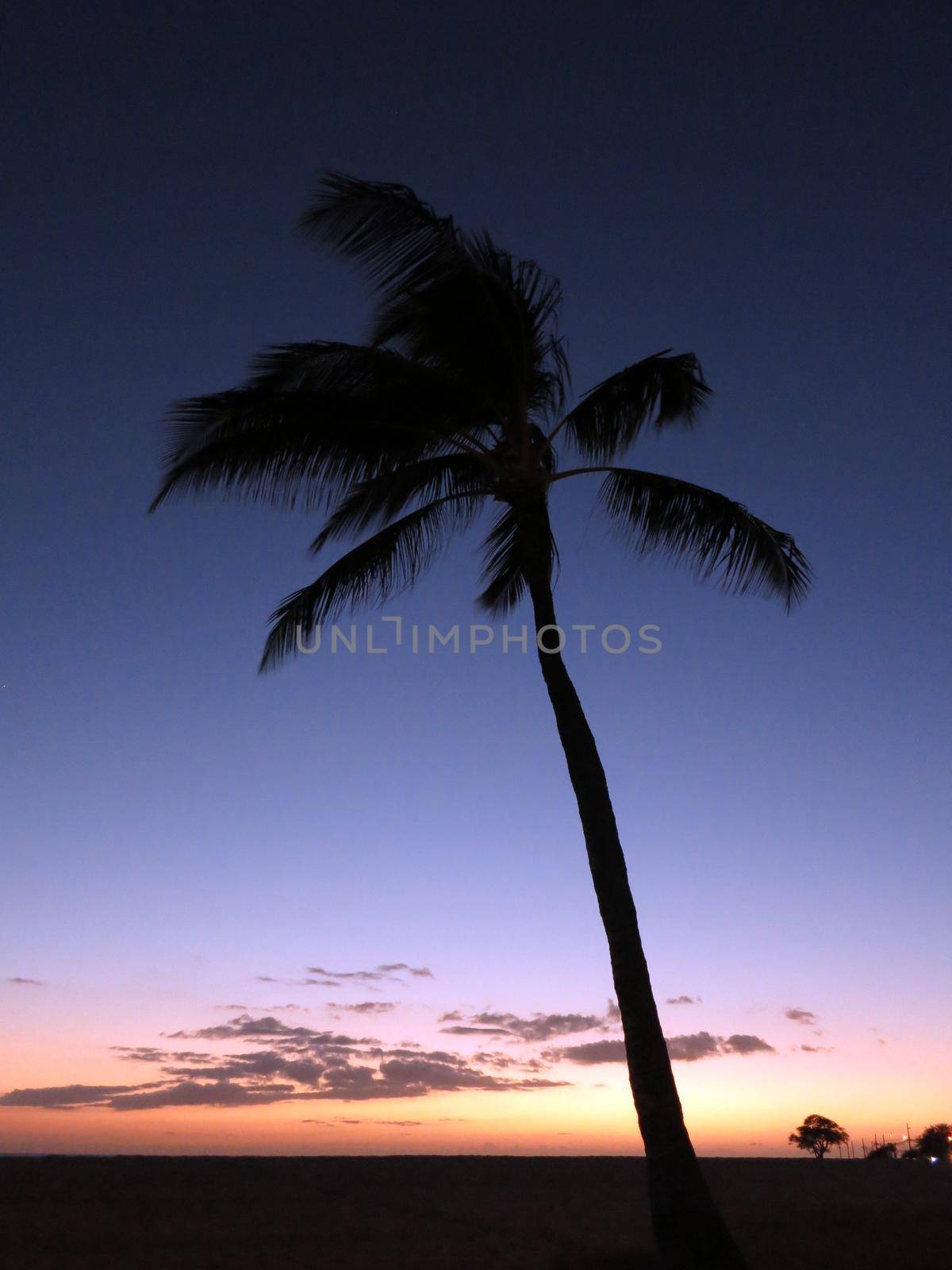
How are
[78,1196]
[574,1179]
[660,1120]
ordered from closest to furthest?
1. [660,1120]
2. [78,1196]
3. [574,1179]

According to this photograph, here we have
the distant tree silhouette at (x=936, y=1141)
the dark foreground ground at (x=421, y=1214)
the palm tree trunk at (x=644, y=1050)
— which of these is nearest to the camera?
the palm tree trunk at (x=644, y=1050)

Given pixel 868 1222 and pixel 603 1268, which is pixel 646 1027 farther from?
pixel 868 1222

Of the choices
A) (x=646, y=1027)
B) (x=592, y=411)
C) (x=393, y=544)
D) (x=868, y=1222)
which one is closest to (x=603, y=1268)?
(x=646, y=1027)

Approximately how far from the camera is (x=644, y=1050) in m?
9.61

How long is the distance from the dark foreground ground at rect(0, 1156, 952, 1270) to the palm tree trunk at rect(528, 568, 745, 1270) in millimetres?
1285

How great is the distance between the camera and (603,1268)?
10.1 m

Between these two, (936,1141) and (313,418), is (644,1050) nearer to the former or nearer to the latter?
(313,418)

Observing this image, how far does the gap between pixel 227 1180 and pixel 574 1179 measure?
21.4ft

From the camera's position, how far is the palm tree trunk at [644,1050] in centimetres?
913

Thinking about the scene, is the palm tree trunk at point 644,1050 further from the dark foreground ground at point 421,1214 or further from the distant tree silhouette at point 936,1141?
the distant tree silhouette at point 936,1141

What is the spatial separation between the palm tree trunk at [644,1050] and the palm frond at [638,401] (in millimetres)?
3485

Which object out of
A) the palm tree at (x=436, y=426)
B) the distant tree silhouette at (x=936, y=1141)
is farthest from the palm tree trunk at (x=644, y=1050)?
the distant tree silhouette at (x=936, y=1141)

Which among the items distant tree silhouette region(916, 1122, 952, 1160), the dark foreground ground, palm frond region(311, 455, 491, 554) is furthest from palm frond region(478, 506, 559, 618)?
distant tree silhouette region(916, 1122, 952, 1160)

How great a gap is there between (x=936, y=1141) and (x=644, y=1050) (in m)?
62.9
